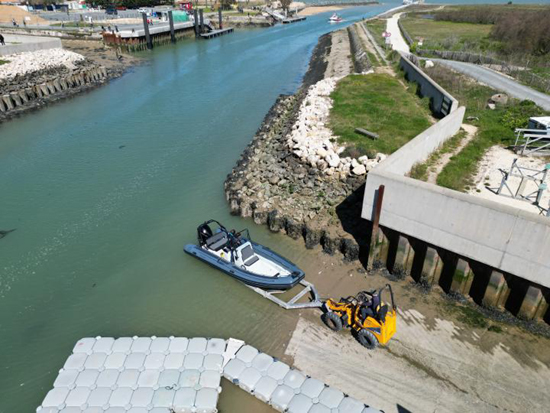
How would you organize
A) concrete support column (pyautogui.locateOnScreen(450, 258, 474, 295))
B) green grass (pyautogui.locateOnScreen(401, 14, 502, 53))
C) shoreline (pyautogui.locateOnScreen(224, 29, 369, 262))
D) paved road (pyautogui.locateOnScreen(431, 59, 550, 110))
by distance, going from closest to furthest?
concrete support column (pyautogui.locateOnScreen(450, 258, 474, 295)) → shoreline (pyautogui.locateOnScreen(224, 29, 369, 262)) → paved road (pyautogui.locateOnScreen(431, 59, 550, 110)) → green grass (pyautogui.locateOnScreen(401, 14, 502, 53))

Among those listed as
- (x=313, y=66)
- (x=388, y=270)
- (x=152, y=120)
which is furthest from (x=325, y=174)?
(x=313, y=66)

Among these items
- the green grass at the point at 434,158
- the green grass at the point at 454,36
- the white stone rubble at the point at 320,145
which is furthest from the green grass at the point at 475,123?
the green grass at the point at 454,36

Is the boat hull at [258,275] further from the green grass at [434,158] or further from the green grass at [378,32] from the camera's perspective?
the green grass at [378,32]

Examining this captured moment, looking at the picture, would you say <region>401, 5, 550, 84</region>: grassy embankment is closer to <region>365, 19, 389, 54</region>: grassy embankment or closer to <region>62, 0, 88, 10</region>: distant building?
<region>365, 19, 389, 54</region>: grassy embankment

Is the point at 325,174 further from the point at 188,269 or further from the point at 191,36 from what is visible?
the point at 191,36

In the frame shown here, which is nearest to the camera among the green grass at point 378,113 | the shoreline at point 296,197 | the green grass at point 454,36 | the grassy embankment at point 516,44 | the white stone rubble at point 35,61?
the shoreline at point 296,197

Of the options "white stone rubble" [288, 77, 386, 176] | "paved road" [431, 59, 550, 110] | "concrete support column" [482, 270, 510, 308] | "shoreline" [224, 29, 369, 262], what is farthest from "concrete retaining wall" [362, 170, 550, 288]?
"paved road" [431, 59, 550, 110]
